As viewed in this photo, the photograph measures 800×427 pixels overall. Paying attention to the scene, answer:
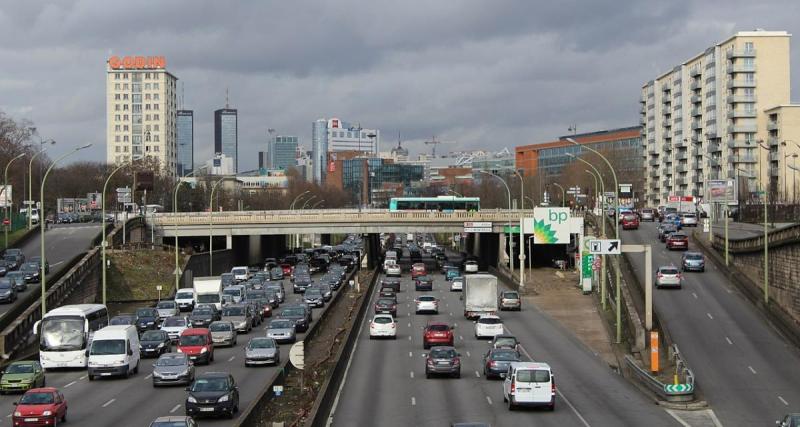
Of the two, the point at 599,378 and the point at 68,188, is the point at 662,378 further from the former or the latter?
the point at 68,188

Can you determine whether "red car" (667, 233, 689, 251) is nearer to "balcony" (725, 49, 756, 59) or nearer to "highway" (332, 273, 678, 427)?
"highway" (332, 273, 678, 427)

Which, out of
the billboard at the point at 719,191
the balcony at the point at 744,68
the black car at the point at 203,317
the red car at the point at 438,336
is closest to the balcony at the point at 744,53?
the balcony at the point at 744,68

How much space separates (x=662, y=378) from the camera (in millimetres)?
37219

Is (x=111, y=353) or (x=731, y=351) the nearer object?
(x=111, y=353)

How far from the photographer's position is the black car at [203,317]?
53.9 m

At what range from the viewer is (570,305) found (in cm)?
6881

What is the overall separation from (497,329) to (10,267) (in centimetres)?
4239

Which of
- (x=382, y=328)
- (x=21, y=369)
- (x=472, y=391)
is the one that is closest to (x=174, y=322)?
(x=382, y=328)

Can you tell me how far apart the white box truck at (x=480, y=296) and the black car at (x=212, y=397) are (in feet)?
112

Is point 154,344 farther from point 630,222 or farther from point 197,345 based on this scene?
point 630,222

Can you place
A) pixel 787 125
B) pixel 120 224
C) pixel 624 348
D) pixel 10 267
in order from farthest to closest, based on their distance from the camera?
pixel 787 125 → pixel 120 224 → pixel 10 267 → pixel 624 348

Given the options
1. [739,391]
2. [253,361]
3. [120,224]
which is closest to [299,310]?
[253,361]

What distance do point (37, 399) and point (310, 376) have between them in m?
10.7

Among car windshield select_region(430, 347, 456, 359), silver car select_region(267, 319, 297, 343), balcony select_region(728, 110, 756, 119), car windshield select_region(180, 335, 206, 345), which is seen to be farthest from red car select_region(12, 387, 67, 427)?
balcony select_region(728, 110, 756, 119)
